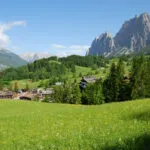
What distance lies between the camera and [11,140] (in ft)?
51.0

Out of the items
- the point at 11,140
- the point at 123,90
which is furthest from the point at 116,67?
the point at 11,140

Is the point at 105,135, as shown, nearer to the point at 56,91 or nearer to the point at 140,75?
the point at 140,75

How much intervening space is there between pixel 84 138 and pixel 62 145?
1.38 metres

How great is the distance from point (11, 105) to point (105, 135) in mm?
37925

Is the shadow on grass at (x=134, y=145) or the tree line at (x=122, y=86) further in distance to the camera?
the tree line at (x=122, y=86)

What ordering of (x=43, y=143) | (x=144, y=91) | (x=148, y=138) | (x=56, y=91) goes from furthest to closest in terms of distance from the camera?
(x=56, y=91) → (x=144, y=91) → (x=43, y=143) → (x=148, y=138)

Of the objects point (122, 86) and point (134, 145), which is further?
point (122, 86)

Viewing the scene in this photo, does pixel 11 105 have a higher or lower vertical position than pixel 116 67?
lower

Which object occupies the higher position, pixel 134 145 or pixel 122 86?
pixel 122 86

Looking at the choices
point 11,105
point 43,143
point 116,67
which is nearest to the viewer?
point 43,143

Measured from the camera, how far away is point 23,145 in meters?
13.4

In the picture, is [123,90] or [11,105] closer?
[11,105]

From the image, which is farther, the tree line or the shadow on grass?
the tree line

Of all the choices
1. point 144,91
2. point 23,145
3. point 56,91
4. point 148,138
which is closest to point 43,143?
point 23,145
